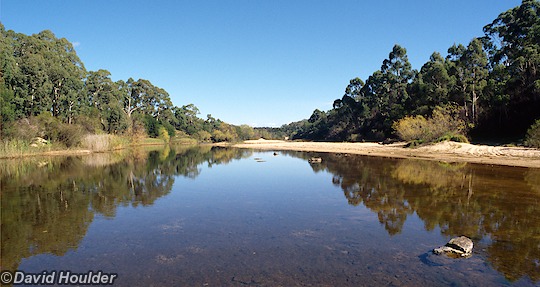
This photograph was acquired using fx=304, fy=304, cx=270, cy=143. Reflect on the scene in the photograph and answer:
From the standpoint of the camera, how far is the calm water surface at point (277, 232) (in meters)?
5.32

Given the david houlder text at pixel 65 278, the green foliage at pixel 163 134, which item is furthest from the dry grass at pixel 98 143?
the green foliage at pixel 163 134

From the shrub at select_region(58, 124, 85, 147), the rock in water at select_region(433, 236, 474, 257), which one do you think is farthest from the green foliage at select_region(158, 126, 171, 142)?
the rock in water at select_region(433, 236, 474, 257)

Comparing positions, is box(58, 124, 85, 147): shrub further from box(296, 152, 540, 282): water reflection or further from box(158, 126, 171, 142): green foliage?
box(158, 126, 171, 142): green foliage

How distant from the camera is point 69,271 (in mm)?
5445

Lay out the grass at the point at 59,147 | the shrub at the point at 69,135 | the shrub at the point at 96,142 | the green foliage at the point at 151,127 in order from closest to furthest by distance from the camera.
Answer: the grass at the point at 59,147 → the shrub at the point at 69,135 → the shrub at the point at 96,142 → the green foliage at the point at 151,127

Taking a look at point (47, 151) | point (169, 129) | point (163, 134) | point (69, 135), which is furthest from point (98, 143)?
point (169, 129)

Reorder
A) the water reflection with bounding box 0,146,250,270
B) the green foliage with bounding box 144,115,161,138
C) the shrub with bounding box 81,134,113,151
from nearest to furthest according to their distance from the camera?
the water reflection with bounding box 0,146,250,270, the shrub with bounding box 81,134,113,151, the green foliage with bounding box 144,115,161,138

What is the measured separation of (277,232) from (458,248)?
3.95 metres

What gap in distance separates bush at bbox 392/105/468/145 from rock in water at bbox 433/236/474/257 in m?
31.6

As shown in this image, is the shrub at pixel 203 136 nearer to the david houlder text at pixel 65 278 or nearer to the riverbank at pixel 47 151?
the riverbank at pixel 47 151

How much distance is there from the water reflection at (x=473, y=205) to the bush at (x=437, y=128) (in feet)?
60.1

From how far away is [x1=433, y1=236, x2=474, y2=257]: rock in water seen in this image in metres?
5.96

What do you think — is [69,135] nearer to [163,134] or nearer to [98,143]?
[98,143]

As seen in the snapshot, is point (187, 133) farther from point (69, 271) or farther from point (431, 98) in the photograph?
point (69, 271)
